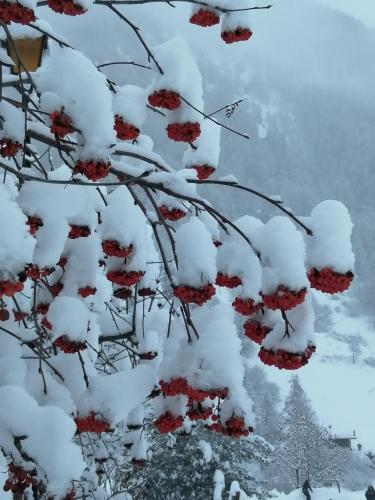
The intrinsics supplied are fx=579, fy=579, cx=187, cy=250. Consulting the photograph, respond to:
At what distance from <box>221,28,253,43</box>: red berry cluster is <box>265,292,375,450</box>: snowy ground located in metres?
54.1

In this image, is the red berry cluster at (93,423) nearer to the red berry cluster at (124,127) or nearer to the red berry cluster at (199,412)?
the red berry cluster at (199,412)

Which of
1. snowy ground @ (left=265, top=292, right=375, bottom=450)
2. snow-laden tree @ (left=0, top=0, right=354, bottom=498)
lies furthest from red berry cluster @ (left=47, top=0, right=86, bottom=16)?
snowy ground @ (left=265, top=292, right=375, bottom=450)

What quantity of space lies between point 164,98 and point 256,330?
3.15ft

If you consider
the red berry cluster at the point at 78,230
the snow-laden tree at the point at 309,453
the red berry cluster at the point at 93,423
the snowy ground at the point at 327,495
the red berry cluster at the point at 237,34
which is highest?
the snow-laden tree at the point at 309,453

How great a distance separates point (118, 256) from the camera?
79.6 inches

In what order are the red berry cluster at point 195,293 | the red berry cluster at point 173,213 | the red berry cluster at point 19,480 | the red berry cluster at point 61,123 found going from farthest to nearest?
the red berry cluster at point 173,213
the red berry cluster at point 195,293
the red berry cluster at point 19,480
the red berry cluster at point 61,123

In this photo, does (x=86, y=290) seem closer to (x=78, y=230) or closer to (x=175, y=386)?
(x=78, y=230)

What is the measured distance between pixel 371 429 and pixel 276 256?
5792cm

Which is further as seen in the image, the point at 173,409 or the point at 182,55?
the point at 173,409

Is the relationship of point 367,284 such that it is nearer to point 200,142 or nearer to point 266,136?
point 266,136

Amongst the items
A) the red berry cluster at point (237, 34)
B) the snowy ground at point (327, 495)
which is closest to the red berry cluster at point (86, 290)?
the red berry cluster at point (237, 34)

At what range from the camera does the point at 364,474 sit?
47.8 m

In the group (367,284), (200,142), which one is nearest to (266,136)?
(367,284)

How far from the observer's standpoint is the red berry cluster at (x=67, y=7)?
1.98 meters
